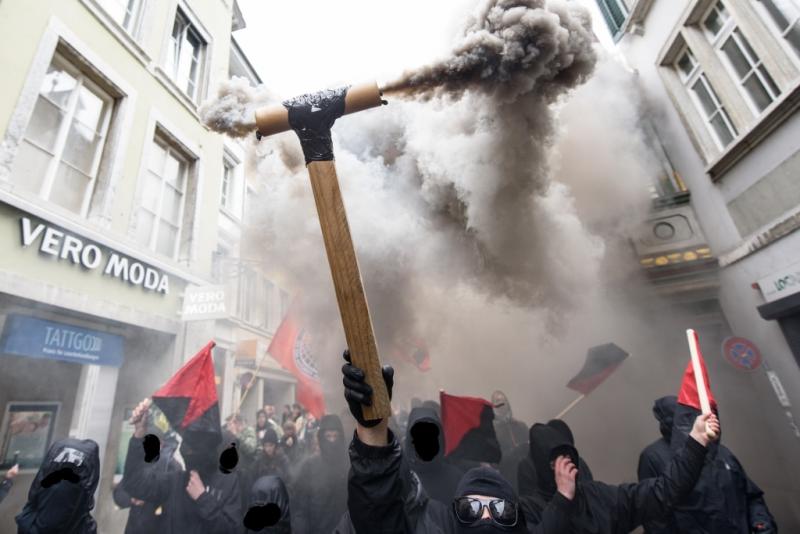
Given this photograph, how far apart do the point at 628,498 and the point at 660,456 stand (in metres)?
0.75

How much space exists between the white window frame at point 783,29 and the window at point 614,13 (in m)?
3.45

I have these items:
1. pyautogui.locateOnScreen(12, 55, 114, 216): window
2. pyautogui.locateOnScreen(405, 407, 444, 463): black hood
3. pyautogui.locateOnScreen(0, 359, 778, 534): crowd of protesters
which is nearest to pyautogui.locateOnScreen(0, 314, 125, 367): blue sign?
pyautogui.locateOnScreen(12, 55, 114, 216): window

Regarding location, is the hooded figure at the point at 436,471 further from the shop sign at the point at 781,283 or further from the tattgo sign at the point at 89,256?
the shop sign at the point at 781,283

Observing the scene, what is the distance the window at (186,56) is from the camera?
Answer: 8016mm

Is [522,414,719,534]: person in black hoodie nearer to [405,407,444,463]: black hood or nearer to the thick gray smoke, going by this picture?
[405,407,444,463]: black hood

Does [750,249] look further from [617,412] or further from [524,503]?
[524,503]

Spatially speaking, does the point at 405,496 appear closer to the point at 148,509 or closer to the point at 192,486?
the point at 192,486

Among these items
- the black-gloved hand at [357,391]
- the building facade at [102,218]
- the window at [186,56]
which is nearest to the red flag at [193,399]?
the building facade at [102,218]

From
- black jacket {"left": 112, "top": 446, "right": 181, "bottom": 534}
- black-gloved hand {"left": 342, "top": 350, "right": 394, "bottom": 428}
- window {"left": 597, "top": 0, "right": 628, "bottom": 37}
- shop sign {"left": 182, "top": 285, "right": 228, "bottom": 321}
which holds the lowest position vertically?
black jacket {"left": 112, "top": 446, "right": 181, "bottom": 534}

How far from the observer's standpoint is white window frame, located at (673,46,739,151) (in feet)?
22.1

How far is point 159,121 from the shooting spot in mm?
7125

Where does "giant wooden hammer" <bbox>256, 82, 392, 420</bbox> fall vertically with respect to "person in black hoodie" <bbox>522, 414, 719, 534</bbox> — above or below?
above

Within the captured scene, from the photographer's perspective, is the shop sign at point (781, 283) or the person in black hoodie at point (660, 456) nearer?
the person in black hoodie at point (660, 456)

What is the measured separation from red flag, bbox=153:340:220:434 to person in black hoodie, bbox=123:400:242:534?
0.31ft
